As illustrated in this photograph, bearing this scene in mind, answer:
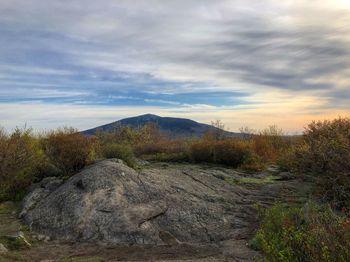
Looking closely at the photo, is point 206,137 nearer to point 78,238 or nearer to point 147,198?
point 147,198

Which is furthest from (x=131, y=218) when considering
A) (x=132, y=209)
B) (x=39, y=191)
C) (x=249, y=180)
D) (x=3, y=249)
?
(x=249, y=180)

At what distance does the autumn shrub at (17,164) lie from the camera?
14930mm

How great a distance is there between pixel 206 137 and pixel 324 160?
13.9 metres

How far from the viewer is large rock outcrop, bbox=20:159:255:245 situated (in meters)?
11.2

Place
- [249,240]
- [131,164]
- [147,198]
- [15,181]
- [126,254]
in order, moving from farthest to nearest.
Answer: [131,164] → [15,181] → [147,198] → [249,240] → [126,254]

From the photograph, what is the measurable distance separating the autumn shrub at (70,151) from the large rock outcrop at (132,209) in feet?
3.42

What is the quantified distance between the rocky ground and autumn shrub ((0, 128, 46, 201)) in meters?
0.73

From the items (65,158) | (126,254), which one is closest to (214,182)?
(65,158)

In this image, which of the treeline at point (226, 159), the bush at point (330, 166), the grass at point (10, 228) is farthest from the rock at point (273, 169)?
the grass at point (10, 228)

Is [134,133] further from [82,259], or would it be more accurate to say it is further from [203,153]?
[82,259]

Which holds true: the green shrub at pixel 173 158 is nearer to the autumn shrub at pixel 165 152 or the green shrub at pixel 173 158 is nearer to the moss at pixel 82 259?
the autumn shrub at pixel 165 152

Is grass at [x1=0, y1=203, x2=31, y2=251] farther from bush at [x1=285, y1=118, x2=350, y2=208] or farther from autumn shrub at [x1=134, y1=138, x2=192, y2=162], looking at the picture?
autumn shrub at [x1=134, y1=138, x2=192, y2=162]

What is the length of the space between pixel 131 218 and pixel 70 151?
4.77 metres

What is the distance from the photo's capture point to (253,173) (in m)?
19.7
